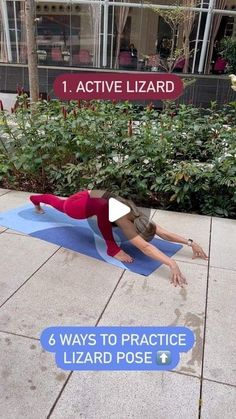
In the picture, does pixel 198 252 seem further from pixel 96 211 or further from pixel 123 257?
pixel 96 211

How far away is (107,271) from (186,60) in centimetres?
1061

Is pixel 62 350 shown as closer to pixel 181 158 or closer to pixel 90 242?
pixel 90 242

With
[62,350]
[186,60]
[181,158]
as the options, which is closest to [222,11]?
[186,60]

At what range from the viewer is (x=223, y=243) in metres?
3.82

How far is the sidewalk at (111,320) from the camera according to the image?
80.9 inches

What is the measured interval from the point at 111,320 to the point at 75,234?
4.58 ft

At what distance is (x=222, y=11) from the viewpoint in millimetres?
12359

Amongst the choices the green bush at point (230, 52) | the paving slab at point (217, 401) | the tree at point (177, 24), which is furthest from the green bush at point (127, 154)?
the green bush at point (230, 52)

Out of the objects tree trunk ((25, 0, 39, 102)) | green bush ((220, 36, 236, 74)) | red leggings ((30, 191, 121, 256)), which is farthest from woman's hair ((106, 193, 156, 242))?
green bush ((220, 36, 236, 74))

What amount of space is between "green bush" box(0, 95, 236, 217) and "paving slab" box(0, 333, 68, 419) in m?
2.54

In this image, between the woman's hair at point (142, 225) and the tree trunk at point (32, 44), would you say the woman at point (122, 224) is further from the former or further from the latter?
the tree trunk at point (32, 44)

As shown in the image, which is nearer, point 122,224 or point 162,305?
point 162,305

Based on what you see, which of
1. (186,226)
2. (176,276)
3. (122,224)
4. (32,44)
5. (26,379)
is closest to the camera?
(26,379)

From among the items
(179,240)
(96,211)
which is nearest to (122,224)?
(96,211)
